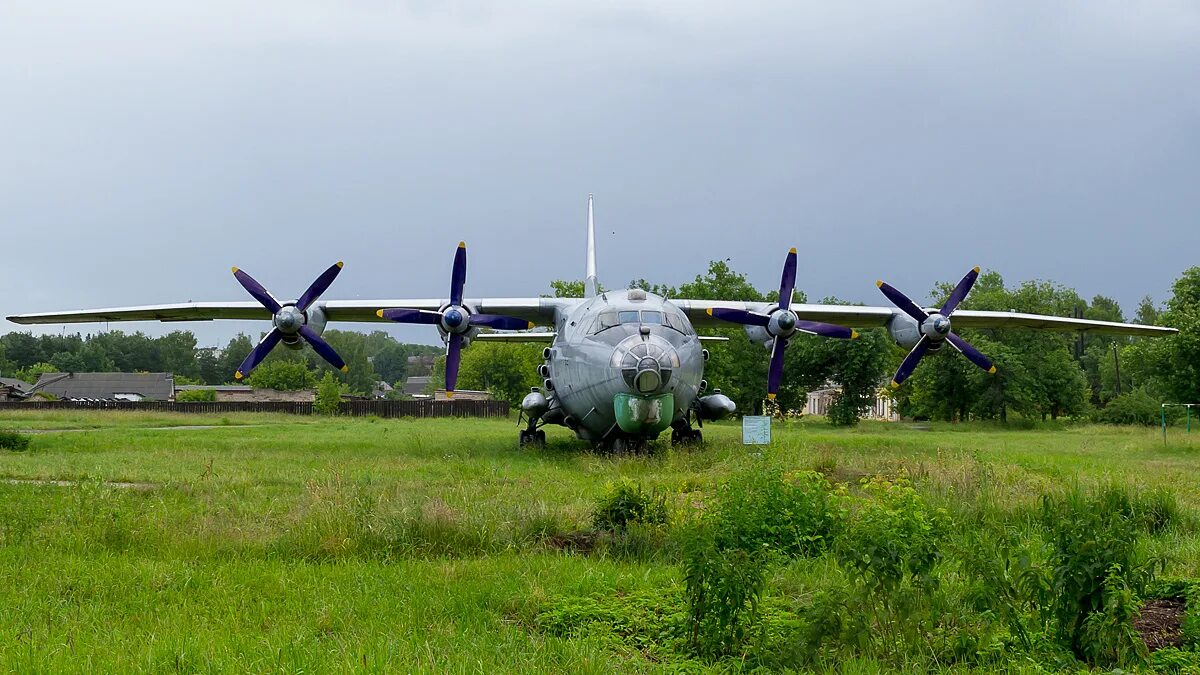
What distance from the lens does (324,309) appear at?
77.6ft

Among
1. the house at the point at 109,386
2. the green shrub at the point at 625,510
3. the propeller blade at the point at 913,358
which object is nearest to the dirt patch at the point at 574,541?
the green shrub at the point at 625,510

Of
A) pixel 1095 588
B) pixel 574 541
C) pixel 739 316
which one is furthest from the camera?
pixel 739 316

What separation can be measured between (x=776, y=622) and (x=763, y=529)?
2.39 m

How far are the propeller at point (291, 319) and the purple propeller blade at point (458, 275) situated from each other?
2.90 metres

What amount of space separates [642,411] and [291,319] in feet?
31.5

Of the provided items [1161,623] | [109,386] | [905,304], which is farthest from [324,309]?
[109,386]

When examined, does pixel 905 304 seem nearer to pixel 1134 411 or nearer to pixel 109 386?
pixel 1134 411

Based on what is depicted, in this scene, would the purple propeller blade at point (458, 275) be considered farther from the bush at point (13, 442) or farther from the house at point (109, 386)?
the house at point (109, 386)

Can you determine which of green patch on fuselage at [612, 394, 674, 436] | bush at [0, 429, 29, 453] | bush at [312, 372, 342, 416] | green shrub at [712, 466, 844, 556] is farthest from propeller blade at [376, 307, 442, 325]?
bush at [312, 372, 342, 416]

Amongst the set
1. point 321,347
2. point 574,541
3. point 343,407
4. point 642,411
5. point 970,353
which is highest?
point 321,347

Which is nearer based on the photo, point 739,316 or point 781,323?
point 781,323

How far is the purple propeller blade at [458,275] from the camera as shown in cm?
2205

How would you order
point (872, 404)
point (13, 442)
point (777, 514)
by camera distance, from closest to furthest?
1. point (777, 514)
2. point (13, 442)
3. point (872, 404)

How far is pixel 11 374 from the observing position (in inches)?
4808
